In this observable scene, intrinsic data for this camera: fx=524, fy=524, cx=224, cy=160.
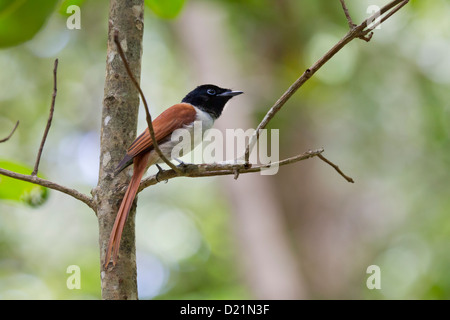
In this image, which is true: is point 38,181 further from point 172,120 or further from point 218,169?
point 172,120

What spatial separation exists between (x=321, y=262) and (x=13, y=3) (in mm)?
4179

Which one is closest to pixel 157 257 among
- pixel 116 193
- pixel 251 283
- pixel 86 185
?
pixel 86 185

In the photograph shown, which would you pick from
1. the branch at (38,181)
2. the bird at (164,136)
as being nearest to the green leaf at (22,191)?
the branch at (38,181)

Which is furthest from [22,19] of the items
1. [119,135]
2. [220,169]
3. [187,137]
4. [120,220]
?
[187,137]

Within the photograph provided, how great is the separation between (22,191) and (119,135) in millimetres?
535

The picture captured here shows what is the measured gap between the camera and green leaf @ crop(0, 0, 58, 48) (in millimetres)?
2062

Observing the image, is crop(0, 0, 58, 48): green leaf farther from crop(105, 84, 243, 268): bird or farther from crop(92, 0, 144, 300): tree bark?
crop(105, 84, 243, 268): bird

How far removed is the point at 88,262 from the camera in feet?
25.8

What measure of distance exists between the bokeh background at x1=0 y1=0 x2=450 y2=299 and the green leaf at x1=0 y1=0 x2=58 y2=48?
211 cm

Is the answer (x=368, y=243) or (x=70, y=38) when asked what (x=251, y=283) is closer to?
(x=368, y=243)

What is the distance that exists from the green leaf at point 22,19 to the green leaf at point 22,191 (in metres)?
0.52

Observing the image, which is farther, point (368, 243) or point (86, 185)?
point (86, 185)

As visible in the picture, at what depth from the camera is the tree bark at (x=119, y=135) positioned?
189 cm

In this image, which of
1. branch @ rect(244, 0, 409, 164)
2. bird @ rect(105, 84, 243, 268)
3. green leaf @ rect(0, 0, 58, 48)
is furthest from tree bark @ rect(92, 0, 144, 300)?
branch @ rect(244, 0, 409, 164)
